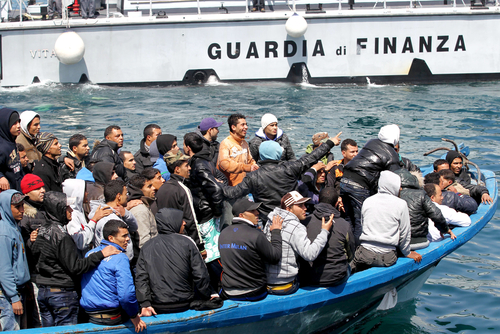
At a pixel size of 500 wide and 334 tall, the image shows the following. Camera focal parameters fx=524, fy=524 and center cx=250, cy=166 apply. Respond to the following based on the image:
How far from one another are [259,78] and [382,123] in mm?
5361

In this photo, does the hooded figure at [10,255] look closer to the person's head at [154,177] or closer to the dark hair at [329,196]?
the person's head at [154,177]

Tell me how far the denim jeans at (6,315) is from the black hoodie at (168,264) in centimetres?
105

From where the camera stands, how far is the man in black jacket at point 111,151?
6695 mm

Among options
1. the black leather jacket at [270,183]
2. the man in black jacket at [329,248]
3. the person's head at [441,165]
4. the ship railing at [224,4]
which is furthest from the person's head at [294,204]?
the ship railing at [224,4]

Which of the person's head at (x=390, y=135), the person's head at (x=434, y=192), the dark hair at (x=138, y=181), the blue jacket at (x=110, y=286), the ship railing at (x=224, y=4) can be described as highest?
the ship railing at (x=224, y=4)

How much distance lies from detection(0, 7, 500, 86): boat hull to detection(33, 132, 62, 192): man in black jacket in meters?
12.1

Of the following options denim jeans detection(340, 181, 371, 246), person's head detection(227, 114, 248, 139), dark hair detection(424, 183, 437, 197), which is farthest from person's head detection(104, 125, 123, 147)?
dark hair detection(424, 183, 437, 197)

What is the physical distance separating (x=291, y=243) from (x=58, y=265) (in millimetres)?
1985

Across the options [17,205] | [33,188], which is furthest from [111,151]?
[17,205]

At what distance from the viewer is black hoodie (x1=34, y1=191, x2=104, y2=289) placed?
14.0ft

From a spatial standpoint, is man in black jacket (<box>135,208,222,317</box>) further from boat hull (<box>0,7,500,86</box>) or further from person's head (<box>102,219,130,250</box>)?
boat hull (<box>0,7,500,86</box>)

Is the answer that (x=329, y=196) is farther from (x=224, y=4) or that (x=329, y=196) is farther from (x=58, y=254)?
(x=224, y=4)

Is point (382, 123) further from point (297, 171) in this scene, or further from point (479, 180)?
point (297, 171)

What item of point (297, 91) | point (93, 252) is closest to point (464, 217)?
point (93, 252)
